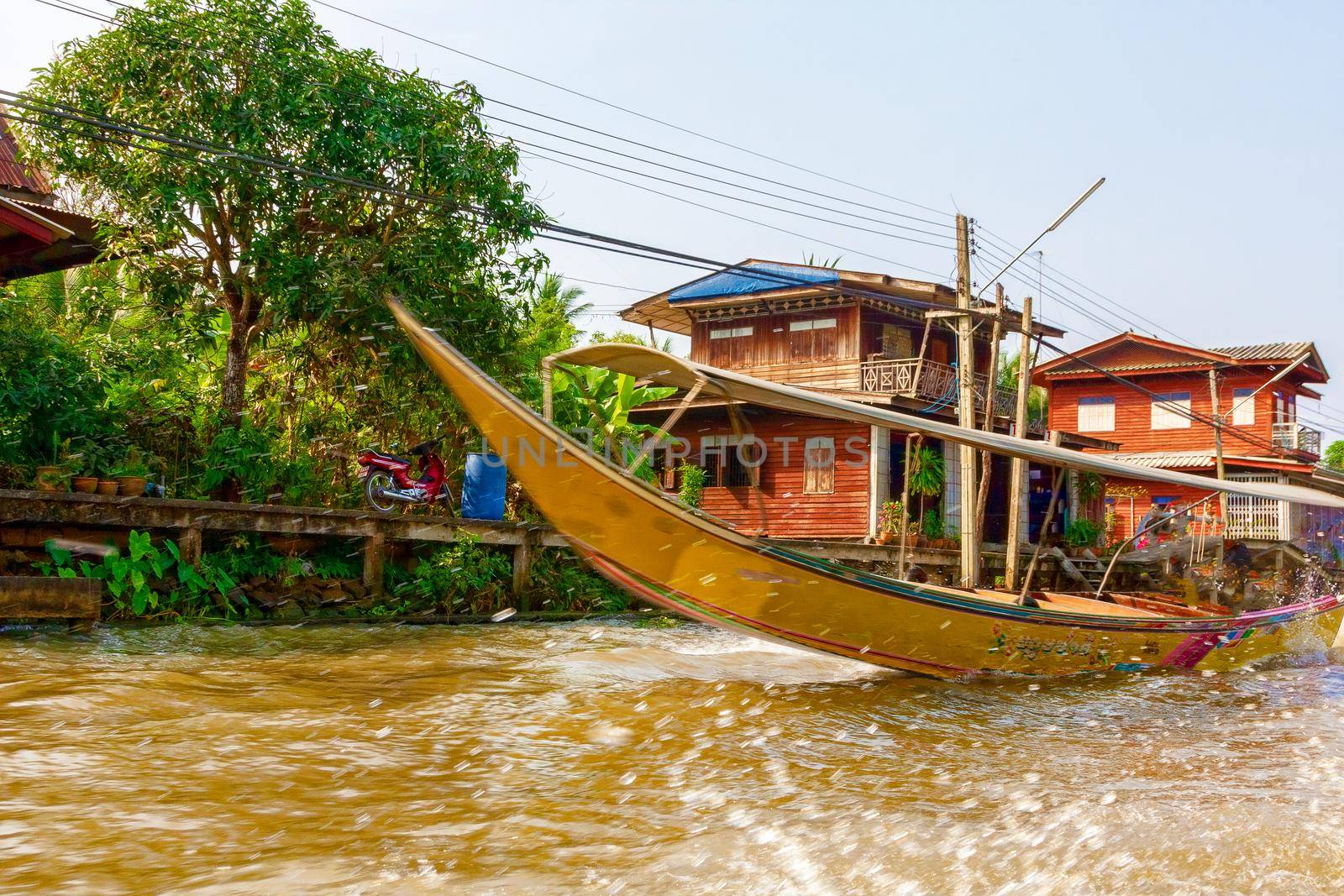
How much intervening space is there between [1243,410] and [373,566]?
97.9ft

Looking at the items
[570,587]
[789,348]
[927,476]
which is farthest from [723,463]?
[570,587]

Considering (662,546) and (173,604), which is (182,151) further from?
(662,546)

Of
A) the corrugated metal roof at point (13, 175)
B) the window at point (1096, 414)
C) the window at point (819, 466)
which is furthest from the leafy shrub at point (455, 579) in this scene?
the window at point (1096, 414)

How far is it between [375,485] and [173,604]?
3.34 meters

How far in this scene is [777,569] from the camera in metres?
7.95

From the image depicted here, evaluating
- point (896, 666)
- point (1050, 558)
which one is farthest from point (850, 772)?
point (1050, 558)

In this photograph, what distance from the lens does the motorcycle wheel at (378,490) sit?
1375cm

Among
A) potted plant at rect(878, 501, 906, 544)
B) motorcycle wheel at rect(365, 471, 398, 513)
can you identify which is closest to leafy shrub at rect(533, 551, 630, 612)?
motorcycle wheel at rect(365, 471, 398, 513)

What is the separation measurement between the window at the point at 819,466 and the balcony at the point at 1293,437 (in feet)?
58.5

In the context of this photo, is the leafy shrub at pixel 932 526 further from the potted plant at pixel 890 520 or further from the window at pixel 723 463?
the window at pixel 723 463

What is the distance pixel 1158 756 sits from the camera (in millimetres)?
6723

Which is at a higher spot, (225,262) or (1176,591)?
(225,262)

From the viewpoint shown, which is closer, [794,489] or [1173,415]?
[794,489]

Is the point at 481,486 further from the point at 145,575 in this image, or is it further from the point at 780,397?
the point at 780,397
